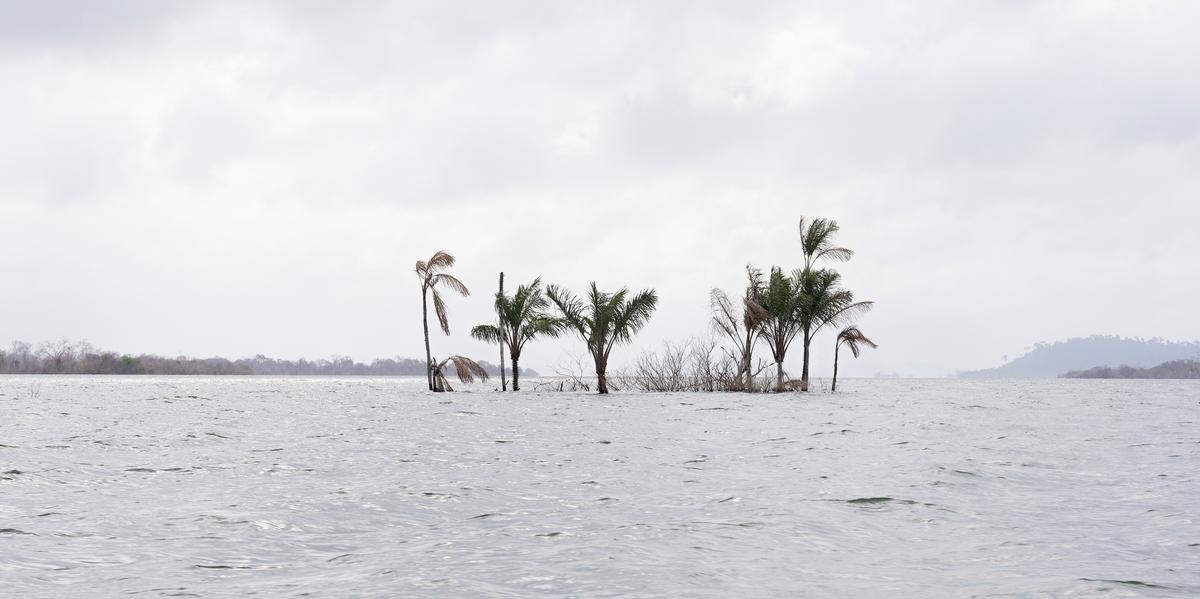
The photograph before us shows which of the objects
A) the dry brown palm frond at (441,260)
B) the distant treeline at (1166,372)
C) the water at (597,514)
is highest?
the dry brown palm frond at (441,260)

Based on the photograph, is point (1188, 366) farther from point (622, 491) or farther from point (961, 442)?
point (622, 491)

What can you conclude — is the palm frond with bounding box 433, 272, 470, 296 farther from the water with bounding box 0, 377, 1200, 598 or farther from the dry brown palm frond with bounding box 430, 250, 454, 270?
the water with bounding box 0, 377, 1200, 598

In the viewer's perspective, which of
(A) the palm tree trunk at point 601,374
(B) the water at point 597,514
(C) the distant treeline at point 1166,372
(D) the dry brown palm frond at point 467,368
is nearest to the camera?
(B) the water at point 597,514

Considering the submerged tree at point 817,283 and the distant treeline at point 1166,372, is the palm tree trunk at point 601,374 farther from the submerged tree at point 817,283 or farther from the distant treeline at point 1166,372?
the distant treeline at point 1166,372

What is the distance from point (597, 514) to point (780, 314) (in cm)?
3059

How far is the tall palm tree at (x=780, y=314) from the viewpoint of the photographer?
37.0m

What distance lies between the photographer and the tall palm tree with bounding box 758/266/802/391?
121 feet

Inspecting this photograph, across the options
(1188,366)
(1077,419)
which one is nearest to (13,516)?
(1077,419)

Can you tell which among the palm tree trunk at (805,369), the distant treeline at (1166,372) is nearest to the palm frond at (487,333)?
the palm tree trunk at (805,369)

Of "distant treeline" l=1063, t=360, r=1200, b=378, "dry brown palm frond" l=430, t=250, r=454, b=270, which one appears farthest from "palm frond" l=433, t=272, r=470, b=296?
"distant treeline" l=1063, t=360, r=1200, b=378

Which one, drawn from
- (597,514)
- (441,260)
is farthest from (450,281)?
(597,514)

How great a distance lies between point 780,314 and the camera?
37.2 meters

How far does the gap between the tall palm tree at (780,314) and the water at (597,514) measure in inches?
802

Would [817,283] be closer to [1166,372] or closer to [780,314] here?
[780,314]
